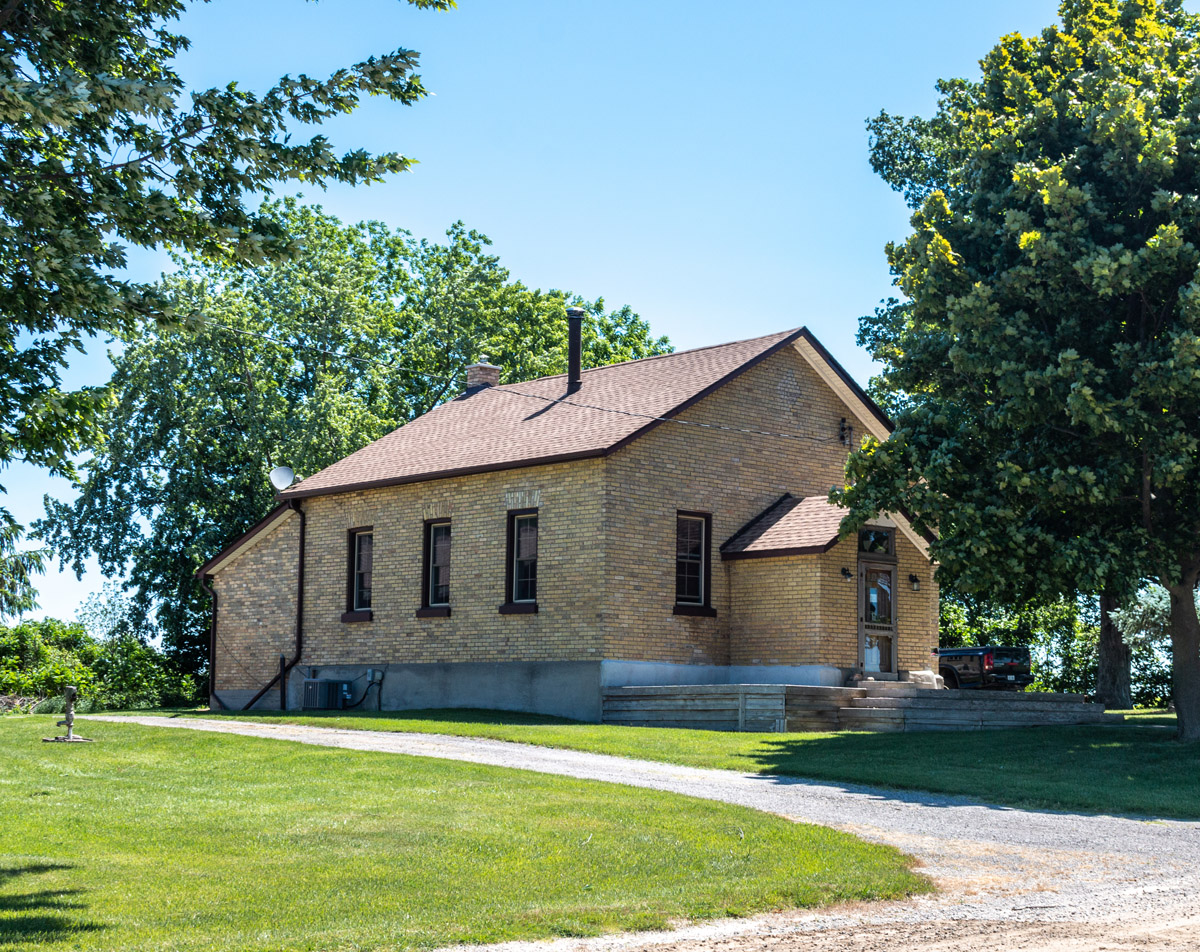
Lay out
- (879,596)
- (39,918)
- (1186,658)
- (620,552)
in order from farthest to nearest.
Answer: (879,596)
(620,552)
(1186,658)
(39,918)

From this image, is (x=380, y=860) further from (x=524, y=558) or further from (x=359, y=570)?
(x=359, y=570)

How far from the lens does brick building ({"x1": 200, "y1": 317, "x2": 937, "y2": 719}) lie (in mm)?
25516

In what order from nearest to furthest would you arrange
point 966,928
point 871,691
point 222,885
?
point 966,928, point 222,885, point 871,691

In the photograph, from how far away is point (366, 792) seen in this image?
45.4 feet

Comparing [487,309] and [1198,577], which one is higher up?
[487,309]

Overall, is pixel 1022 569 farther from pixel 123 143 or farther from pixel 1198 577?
pixel 123 143

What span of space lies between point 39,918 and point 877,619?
67.8 feet

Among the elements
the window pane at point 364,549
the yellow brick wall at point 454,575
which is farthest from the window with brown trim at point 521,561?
the window pane at point 364,549

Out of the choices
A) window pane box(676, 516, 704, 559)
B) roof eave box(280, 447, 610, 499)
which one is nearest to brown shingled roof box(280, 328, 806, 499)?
roof eave box(280, 447, 610, 499)

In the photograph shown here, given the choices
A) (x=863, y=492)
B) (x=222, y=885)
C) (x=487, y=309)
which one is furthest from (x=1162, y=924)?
(x=487, y=309)

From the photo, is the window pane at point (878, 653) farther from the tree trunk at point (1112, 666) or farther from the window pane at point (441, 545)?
the tree trunk at point (1112, 666)

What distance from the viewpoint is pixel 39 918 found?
8.05 m

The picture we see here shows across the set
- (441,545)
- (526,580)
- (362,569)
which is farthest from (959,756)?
(362,569)

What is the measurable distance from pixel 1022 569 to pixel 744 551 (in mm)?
7417
